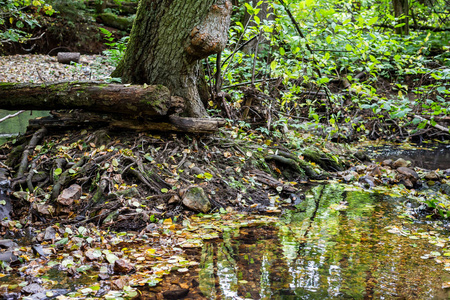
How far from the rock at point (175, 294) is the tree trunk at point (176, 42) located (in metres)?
3.03

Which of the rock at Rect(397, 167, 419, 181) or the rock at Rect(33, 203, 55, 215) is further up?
the rock at Rect(397, 167, 419, 181)

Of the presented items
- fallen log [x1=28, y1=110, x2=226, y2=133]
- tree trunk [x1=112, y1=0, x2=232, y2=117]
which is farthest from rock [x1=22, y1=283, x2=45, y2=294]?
tree trunk [x1=112, y1=0, x2=232, y2=117]

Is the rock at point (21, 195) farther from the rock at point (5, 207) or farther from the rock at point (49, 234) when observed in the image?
the rock at point (49, 234)

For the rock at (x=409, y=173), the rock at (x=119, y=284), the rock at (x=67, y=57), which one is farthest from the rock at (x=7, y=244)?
the rock at (x=67, y=57)

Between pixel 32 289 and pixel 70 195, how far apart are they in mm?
1671

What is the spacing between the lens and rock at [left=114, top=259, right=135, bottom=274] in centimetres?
268

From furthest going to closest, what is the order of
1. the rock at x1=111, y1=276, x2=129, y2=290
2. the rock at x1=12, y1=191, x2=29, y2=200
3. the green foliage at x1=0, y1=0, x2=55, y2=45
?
the green foliage at x1=0, y1=0, x2=55, y2=45
the rock at x1=12, y1=191, x2=29, y2=200
the rock at x1=111, y1=276, x2=129, y2=290

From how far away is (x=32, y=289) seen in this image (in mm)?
2375

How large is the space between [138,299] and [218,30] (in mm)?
3333

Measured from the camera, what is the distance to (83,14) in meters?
18.2

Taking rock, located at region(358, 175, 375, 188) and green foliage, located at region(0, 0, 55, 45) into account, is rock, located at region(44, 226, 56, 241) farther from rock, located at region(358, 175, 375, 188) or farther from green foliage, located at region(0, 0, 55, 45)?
rock, located at region(358, 175, 375, 188)

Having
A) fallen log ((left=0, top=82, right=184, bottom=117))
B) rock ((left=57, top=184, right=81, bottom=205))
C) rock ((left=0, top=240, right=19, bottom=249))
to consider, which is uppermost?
fallen log ((left=0, top=82, right=184, bottom=117))

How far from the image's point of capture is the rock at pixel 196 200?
4.12m

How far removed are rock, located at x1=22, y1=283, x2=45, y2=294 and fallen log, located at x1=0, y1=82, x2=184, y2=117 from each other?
2.49 metres
